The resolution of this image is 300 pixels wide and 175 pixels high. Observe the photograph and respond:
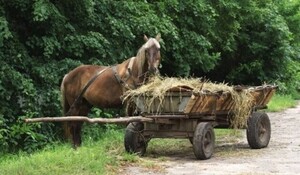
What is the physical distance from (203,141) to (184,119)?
1.77ft

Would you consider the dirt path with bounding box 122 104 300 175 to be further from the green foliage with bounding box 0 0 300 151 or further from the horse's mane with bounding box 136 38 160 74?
the green foliage with bounding box 0 0 300 151

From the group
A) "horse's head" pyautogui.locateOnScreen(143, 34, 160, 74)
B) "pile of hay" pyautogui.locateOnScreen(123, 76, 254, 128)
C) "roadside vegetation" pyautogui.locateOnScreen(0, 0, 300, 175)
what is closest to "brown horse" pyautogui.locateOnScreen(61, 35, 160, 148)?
"horse's head" pyautogui.locateOnScreen(143, 34, 160, 74)

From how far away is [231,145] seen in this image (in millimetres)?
12031

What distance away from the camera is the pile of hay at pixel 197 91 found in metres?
9.84

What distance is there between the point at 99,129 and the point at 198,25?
599 cm

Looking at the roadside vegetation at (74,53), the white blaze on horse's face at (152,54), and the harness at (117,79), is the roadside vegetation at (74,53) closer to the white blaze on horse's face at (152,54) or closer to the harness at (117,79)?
the harness at (117,79)

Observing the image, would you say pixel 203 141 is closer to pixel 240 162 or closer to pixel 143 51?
pixel 240 162

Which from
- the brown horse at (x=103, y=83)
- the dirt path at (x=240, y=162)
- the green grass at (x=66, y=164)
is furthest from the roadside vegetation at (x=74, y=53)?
the brown horse at (x=103, y=83)

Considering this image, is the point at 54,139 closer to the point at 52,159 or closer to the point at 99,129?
the point at 99,129

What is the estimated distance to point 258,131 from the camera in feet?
36.3

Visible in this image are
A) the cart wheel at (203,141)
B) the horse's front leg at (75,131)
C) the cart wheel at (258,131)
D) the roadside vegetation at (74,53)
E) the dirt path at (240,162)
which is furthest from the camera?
the horse's front leg at (75,131)

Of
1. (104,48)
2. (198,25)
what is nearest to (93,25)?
(104,48)

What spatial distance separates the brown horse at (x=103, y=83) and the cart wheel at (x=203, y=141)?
4.60ft

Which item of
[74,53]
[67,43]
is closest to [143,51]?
[74,53]
